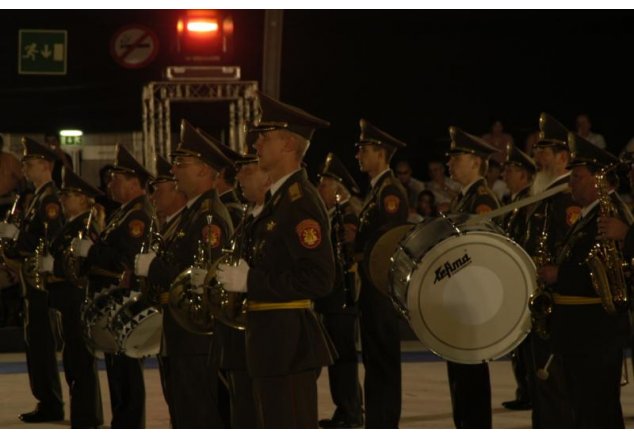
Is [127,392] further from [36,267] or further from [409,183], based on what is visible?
[409,183]

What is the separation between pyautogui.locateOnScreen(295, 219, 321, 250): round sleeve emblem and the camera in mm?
6094

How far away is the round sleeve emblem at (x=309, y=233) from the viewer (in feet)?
20.0

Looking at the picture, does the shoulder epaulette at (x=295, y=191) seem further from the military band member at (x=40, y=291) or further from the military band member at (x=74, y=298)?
the military band member at (x=40, y=291)

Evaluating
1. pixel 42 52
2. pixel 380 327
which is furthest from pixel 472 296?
pixel 42 52

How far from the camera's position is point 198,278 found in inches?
272

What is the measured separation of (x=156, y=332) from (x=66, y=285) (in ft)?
5.61

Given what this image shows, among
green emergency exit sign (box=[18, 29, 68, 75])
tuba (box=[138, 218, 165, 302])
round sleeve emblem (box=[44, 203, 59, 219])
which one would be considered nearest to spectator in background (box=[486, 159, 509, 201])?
green emergency exit sign (box=[18, 29, 68, 75])

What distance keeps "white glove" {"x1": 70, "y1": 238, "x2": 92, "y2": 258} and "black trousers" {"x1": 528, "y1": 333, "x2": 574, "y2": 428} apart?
274 centimetres

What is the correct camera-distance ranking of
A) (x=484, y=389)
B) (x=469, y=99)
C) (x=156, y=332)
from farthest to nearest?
(x=469, y=99) → (x=484, y=389) → (x=156, y=332)

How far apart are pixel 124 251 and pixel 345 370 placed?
217 centimetres

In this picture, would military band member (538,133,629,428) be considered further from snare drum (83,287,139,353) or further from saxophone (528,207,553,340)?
snare drum (83,287,139,353)

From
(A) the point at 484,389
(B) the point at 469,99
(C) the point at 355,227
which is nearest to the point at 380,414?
(A) the point at 484,389

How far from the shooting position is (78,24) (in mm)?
18938
